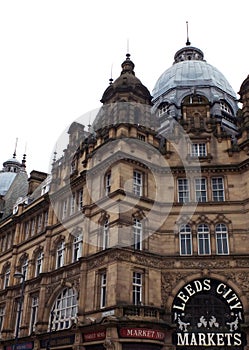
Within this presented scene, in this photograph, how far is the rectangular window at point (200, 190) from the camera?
32438 mm

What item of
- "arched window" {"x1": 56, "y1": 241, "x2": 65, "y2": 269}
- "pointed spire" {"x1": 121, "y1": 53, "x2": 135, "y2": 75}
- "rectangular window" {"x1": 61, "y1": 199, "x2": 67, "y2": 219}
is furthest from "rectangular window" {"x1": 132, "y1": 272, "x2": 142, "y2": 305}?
"pointed spire" {"x1": 121, "y1": 53, "x2": 135, "y2": 75}

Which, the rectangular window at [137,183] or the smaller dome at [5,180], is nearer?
the rectangular window at [137,183]

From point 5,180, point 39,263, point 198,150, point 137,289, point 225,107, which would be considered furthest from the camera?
point 5,180

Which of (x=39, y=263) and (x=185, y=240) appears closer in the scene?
(x=185, y=240)

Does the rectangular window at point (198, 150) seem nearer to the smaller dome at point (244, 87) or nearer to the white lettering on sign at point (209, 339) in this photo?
the smaller dome at point (244, 87)

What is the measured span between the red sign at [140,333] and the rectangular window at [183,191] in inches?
387

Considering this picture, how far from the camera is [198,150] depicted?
3447 cm

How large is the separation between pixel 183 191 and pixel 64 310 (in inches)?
498

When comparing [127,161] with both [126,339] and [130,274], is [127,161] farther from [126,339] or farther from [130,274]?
[126,339]

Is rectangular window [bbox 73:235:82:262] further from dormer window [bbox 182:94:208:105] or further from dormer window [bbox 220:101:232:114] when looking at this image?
dormer window [bbox 220:101:232:114]

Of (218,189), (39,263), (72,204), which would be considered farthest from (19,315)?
(218,189)

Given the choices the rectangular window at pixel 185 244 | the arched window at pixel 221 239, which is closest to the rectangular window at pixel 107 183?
the rectangular window at pixel 185 244

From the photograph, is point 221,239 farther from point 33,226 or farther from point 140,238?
point 33,226

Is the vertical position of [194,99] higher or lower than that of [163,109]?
lower
